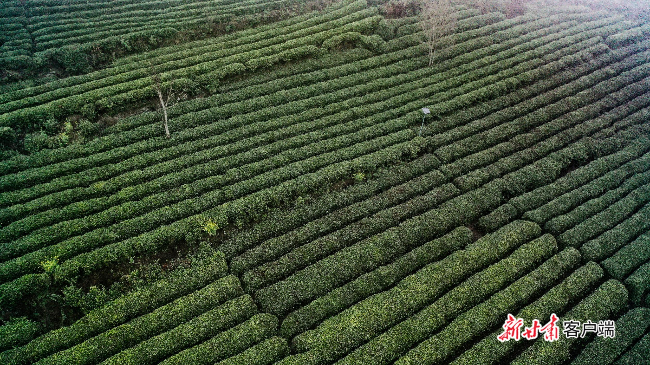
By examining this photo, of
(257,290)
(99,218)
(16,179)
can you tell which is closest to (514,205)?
(257,290)

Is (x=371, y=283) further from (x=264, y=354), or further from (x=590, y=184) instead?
(x=590, y=184)

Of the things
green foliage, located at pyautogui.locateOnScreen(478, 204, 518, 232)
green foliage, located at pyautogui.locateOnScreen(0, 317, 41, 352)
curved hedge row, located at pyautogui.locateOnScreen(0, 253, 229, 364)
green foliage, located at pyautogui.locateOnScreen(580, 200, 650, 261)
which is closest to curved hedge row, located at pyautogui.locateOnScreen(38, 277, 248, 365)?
curved hedge row, located at pyautogui.locateOnScreen(0, 253, 229, 364)

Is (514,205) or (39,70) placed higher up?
(39,70)

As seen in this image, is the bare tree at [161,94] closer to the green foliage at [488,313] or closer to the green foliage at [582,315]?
the green foliage at [488,313]

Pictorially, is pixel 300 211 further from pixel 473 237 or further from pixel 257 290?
pixel 473 237

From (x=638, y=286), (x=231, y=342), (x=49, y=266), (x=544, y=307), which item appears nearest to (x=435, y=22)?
(x=638, y=286)

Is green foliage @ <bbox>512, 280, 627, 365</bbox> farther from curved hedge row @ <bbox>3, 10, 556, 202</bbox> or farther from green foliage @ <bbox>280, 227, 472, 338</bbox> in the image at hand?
curved hedge row @ <bbox>3, 10, 556, 202</bbox>
